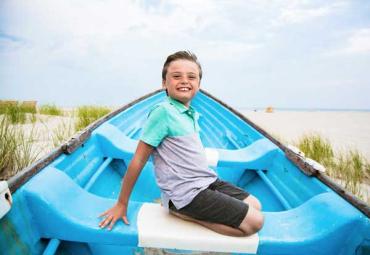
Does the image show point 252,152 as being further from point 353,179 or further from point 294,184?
point 353,179

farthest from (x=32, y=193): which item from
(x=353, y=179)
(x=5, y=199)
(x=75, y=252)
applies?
(x=353, y=179)

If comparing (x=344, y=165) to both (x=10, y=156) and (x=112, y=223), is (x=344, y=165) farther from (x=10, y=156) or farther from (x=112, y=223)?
(x=10, y=156)

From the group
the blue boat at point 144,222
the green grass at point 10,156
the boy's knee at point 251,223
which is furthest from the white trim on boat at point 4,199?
the green grass at point 10,156

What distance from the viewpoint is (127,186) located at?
4.14 ft

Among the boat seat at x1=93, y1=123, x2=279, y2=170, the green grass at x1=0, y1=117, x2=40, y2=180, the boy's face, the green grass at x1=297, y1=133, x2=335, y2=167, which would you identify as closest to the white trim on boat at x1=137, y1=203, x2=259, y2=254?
the boy's face

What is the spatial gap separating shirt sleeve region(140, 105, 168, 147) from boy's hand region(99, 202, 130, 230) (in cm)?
31

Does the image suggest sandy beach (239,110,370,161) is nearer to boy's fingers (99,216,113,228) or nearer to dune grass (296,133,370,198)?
dune grass (296,133,370,198)

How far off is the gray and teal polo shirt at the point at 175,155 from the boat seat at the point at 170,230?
5.6 inches

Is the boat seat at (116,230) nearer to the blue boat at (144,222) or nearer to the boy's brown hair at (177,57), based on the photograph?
the blue boat at (144,222)

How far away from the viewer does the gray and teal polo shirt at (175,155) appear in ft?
4.28

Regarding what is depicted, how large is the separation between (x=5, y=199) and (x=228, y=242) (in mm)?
874

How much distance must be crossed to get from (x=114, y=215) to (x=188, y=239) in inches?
13.2

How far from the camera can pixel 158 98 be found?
5312mm

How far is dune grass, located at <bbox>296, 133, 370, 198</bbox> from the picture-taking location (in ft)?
10.2
